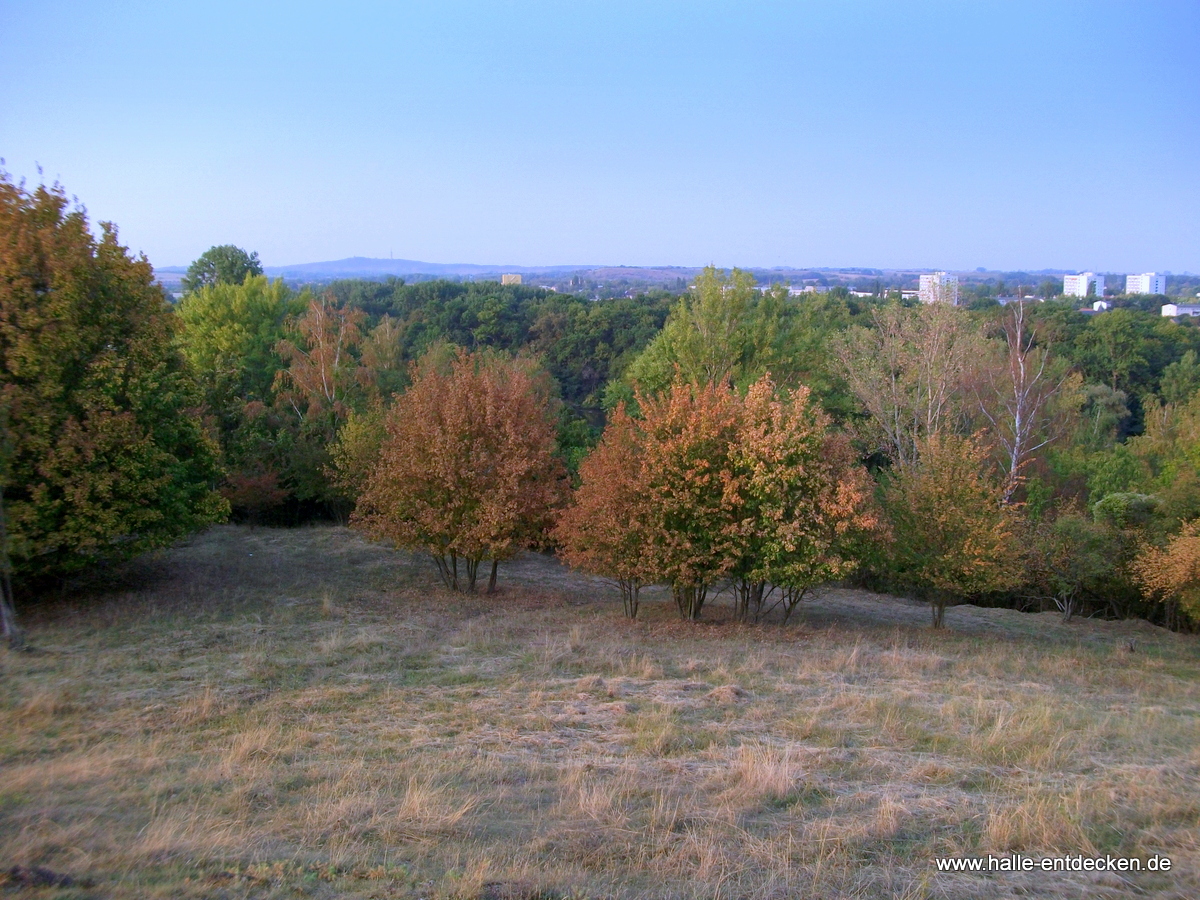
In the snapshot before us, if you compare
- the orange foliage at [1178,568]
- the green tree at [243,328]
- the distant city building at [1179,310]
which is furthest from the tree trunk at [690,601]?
the distant city building at [1179,310]

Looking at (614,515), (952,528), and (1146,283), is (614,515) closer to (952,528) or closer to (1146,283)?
(952,528)

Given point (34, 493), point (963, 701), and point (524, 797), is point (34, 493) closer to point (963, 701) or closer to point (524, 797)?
point (524, 797)

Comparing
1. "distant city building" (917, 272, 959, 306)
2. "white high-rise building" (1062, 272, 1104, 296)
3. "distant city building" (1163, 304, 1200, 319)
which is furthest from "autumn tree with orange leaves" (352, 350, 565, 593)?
"white high-rise building" (1062, 272, 1104, 296)

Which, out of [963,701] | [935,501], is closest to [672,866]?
[963,701]

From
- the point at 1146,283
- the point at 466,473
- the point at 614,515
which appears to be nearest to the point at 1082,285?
the point at 1146,283

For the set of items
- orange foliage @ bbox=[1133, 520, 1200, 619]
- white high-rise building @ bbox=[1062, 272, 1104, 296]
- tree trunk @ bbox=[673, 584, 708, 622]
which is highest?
white high-rise building @ bbox=[1062, 272, 1104, 296]

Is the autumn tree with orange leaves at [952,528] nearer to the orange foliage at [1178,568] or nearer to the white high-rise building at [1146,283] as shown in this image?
the orange foliage at [1178,568]

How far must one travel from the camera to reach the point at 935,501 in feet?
58.5

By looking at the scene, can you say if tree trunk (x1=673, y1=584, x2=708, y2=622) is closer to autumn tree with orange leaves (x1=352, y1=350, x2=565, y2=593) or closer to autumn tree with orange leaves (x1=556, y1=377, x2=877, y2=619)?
autumn tree with orange leaves (x1=556, y1=377, x2=877, y2=619)

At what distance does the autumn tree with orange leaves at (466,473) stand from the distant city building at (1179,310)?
70.3 m

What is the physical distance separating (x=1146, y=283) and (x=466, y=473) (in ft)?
412

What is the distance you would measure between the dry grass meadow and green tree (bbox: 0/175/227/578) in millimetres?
1640

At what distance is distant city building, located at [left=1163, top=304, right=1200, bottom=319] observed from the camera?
7029 centimetres

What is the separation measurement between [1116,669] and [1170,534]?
639cm
